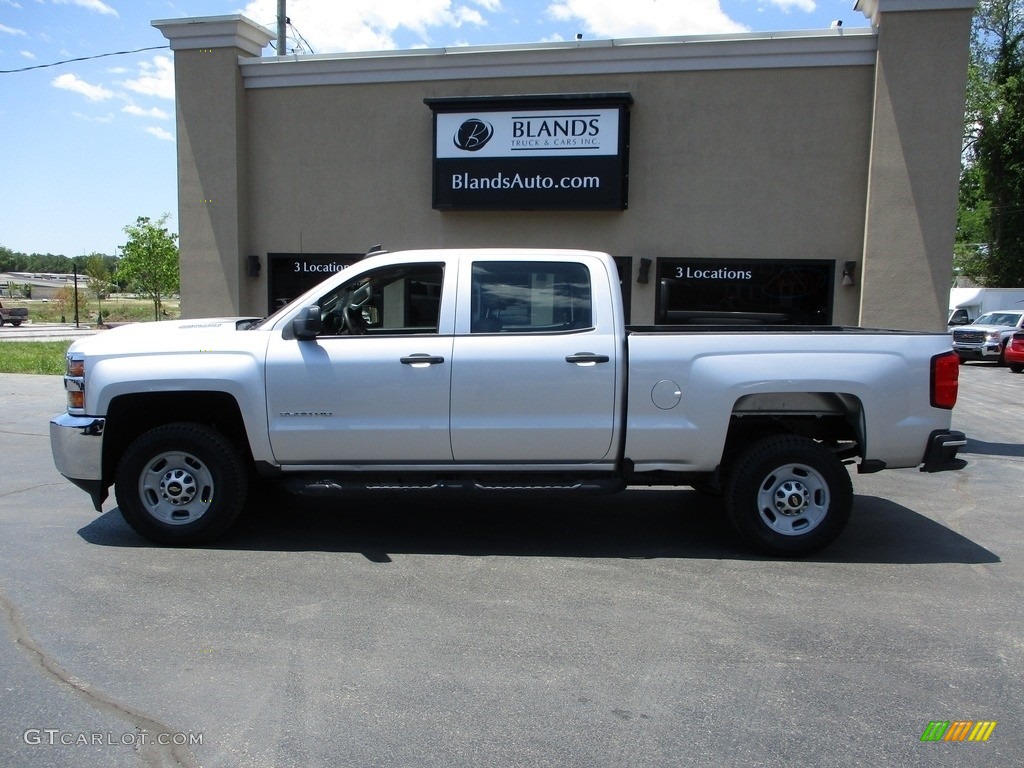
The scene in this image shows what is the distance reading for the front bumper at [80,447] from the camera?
5980mm

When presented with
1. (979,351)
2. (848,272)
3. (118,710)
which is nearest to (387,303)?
(118,710)

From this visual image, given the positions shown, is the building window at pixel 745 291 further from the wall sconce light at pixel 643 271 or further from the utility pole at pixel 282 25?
the utility pole at pixel 282 25

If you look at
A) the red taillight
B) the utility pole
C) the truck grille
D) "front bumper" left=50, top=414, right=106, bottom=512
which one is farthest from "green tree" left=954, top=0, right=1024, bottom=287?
"front bumper" left=50, top=414, right=106, bottom=512

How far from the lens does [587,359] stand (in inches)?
231

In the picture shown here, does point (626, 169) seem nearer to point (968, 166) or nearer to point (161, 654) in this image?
point (161, 654)

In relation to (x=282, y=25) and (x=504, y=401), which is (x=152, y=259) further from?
(x=504, y=401)

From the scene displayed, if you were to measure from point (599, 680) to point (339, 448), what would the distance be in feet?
8.82

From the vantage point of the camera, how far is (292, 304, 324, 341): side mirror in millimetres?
5836

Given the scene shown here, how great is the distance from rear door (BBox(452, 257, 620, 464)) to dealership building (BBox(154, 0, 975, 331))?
198 inches

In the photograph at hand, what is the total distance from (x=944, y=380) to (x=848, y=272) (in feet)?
15.7

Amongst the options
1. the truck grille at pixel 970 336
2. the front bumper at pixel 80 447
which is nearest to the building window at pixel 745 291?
the front bumper at pixel 80 447

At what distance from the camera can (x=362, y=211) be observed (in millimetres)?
11516

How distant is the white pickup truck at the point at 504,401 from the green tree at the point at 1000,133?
41.3 meters

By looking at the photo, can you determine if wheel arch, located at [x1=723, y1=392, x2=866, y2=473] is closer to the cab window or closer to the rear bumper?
the rear bumper
